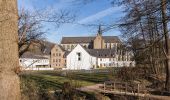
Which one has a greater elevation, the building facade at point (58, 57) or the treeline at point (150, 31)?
the building facade at point (58, 57)

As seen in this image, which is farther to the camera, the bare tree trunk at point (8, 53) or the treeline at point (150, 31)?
the treeline at point (150, 31)

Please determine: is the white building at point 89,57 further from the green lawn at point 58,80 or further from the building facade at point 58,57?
the green lawn at point 58,80

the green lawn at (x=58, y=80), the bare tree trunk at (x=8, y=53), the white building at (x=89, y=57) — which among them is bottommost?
the green lawn at (x=58, y=80)

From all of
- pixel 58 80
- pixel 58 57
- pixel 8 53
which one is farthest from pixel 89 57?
pixel 8 53

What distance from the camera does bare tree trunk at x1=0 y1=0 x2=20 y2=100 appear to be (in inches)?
153

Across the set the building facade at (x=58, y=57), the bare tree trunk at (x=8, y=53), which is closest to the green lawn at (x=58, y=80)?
the bare tree trunk at (x=8, y=53)

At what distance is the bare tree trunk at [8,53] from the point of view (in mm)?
3889

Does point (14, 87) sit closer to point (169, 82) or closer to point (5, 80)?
point (5, 80)

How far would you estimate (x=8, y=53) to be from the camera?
12.9ft

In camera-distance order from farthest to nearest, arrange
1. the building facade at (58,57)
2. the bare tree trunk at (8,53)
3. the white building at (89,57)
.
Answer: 1. the building facade at (58,57)
2. the white building at (89,57)
3. the bare tree trunk at (8,53)

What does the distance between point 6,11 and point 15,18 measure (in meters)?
0.16

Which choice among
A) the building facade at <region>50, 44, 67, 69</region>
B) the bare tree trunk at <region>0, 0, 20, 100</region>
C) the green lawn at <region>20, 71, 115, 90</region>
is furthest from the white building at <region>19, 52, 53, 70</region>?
the bare tree trunk at <region>0, 0, 20, 100</region>

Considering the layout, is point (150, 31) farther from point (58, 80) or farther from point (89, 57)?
point (89, 57)

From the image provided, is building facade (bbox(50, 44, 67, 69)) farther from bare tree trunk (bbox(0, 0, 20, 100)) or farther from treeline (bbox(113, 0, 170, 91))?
bare tree trunk (bbox(0, 0, 20, 100))
